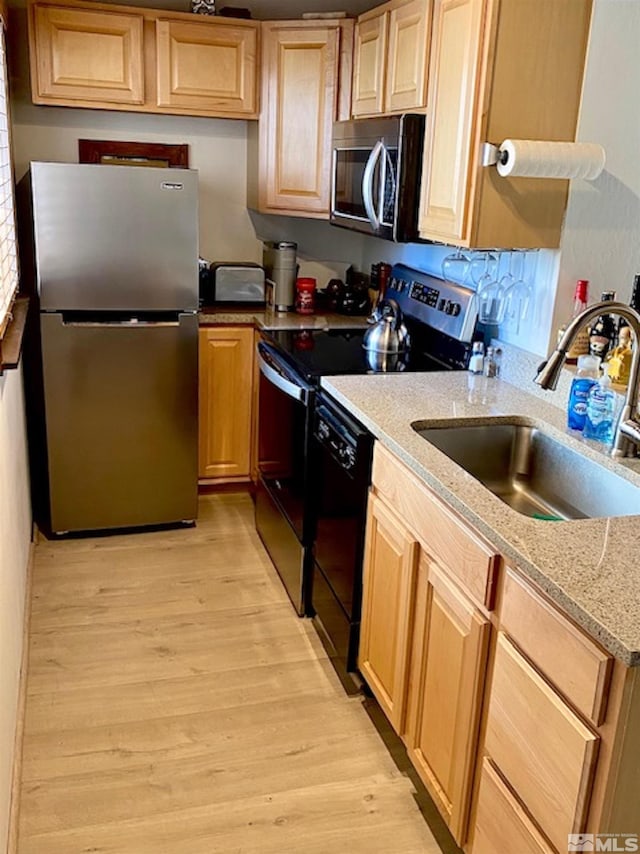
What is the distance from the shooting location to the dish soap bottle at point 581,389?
81.0 inches

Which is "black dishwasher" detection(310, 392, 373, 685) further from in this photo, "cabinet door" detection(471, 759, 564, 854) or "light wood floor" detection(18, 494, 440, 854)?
"cabinet door" detection(471, 759, 564, 854)

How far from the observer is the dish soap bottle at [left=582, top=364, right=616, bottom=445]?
6.54ft

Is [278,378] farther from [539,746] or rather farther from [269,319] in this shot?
[539,746]

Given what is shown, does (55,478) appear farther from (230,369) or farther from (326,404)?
(326,404)

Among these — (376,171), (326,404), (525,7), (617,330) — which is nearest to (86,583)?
(326,404)

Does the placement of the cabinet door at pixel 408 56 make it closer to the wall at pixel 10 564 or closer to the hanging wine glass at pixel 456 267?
the hanging wine glass at pixel 456 267

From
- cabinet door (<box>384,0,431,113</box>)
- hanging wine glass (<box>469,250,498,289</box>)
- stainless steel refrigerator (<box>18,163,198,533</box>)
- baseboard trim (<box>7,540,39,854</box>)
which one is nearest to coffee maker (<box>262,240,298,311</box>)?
stainless steel refrigerator (<box>18,163,198,533</box>)

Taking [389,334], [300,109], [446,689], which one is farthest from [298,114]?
[446,689]

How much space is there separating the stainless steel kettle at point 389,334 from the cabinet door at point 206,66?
123 centimetres

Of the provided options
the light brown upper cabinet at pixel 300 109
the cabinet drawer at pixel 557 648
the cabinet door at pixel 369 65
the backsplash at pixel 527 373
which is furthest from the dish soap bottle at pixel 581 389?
the light brown upper cabinet at pixel 300 109

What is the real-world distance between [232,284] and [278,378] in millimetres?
926

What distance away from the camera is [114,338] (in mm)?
3148

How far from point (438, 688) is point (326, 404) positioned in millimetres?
983

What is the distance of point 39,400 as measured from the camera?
11.7 feet
